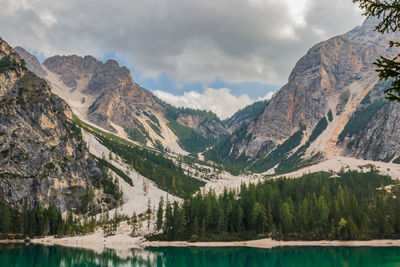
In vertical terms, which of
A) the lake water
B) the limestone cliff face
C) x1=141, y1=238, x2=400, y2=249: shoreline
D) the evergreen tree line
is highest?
the limestone cliff face

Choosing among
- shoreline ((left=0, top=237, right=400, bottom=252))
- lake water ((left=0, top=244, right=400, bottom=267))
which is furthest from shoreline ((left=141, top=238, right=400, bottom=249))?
lake water ((left=0, top=244, right=400, bottom=267))

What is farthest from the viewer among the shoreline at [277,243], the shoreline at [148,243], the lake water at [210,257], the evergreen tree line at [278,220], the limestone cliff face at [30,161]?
the limestone cliff face at [30,161]

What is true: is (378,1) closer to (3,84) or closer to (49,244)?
(49,244)

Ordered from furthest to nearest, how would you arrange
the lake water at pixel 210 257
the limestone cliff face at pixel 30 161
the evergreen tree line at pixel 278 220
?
the limestone cliff face at pixel 30 161 → the evergreen tree line at pixel 278 220 → the lake water at pixel 210 257

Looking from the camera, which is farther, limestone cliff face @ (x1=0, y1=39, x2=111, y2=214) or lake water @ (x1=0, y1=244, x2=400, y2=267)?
limestone cliff face @ (x1=0, y1=39, x2=111, y2=214)

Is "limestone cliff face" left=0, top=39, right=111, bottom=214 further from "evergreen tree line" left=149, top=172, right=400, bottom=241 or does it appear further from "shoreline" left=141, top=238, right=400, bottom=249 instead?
"shoreline" left=141, top=238, right=400, bottom=249

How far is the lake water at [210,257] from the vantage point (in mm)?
85688

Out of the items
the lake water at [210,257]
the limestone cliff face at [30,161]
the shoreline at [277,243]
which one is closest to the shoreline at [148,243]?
the shoreline at [277,243]

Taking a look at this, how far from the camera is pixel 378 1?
1848 cm

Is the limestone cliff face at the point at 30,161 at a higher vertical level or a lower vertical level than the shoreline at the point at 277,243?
higher

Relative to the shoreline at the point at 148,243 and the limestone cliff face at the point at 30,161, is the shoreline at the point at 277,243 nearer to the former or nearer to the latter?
the shoreline at the point at 148,243

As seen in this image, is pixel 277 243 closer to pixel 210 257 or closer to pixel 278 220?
pixel 278 220

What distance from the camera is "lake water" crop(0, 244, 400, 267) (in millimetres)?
85688

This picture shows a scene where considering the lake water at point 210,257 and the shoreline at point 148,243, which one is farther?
the shoreline at point 148,243
